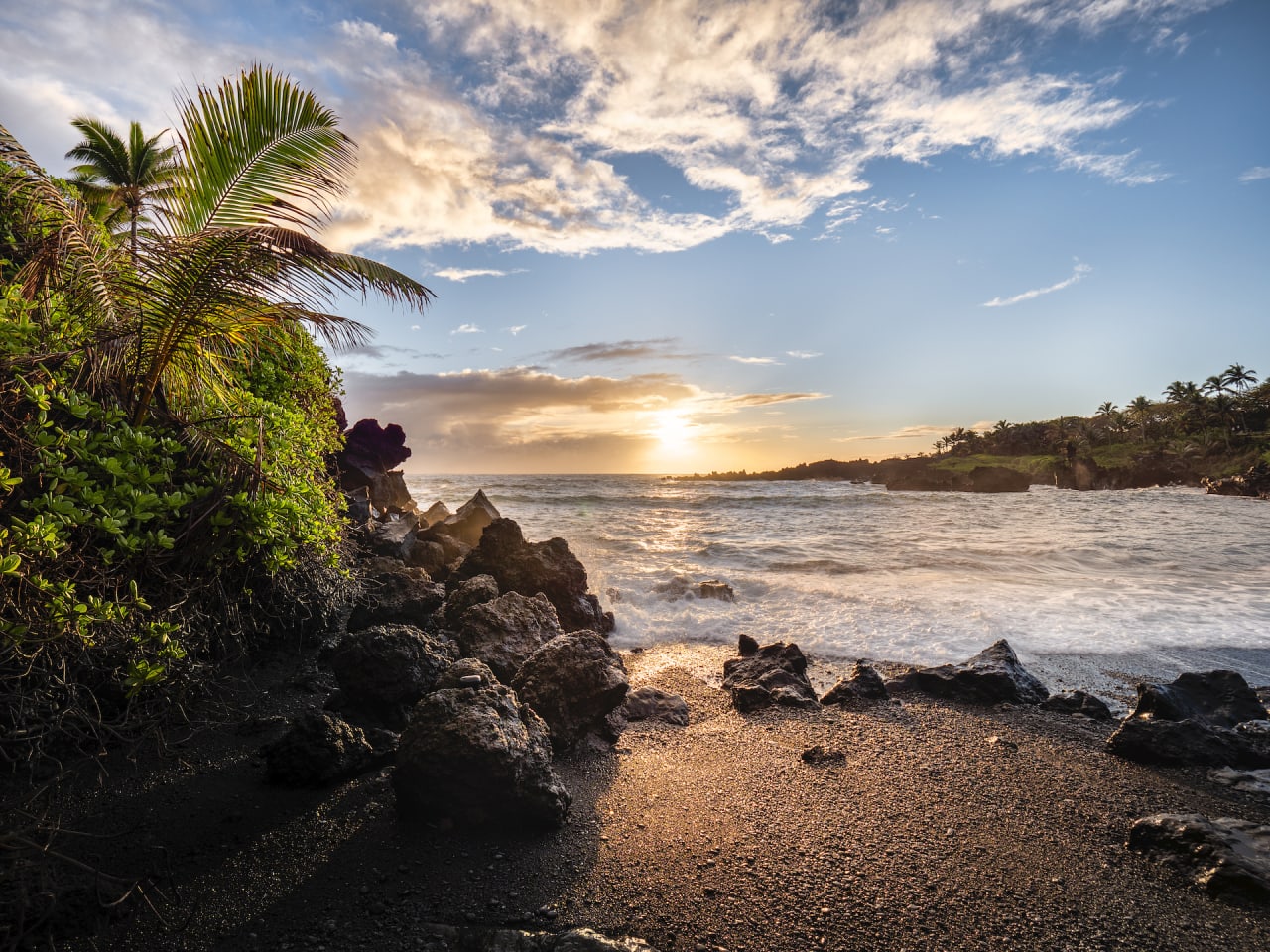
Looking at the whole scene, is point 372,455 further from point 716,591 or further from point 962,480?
point 962,480

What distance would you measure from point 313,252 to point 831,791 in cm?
665

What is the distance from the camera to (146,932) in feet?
9.22

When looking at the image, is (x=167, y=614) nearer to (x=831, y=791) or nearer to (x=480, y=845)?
(x=480, y=845)

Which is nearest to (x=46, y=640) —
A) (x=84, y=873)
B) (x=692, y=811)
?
(x=84, y=873)

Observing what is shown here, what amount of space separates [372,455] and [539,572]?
872 centimetres

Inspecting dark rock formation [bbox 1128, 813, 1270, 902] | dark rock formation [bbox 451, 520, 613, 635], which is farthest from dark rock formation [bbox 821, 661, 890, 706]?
dark rock formation [bbox 451, 520, 613, 635]

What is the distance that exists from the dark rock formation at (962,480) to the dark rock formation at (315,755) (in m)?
76.0

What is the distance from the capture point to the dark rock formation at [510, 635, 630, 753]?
5.24m

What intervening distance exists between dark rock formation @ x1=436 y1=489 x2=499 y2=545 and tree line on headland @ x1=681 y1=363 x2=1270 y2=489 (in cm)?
6907

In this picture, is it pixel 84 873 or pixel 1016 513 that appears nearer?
pixel 84 873

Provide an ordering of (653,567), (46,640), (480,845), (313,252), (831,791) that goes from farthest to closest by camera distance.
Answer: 1. (653,567)
2. (313,252)
3. (831,791)
4. (480,845)
5. (46,640)

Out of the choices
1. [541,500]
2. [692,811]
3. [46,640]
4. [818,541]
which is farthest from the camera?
[541,500]

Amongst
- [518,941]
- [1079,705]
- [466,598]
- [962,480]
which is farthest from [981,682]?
Result: [962,480]

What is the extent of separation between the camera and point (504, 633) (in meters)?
6.67
